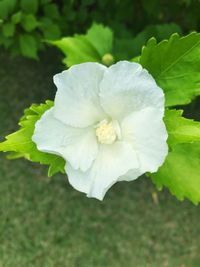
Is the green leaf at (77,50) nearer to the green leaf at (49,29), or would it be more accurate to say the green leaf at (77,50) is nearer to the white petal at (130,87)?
the green leaf at (49,29)

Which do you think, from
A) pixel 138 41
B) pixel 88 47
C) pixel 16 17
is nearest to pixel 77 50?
pixel 88 47

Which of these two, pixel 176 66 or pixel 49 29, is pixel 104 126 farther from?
pixel 49 29

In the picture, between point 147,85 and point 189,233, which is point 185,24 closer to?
point 189,233

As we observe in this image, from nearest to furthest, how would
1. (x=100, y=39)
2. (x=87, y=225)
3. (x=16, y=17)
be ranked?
(x=100, y=39) → (x=16, y=17) → (x=87, y=225)

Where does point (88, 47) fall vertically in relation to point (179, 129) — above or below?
above

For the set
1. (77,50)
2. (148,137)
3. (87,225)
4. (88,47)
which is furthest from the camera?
(87,225)
